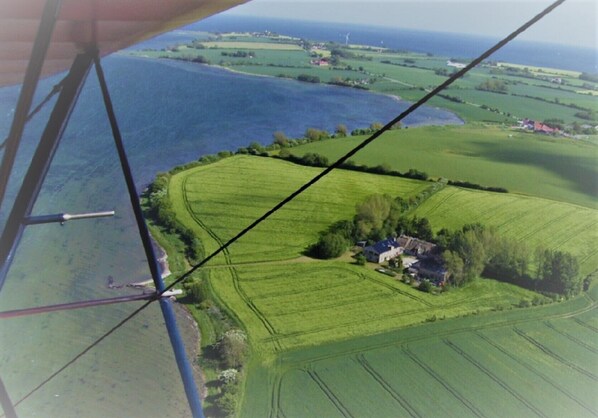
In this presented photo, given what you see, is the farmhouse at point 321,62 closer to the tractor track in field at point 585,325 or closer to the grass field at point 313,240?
the grass field at point 313,240

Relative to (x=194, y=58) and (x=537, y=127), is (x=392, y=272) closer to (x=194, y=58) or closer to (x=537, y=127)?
(x=537, y=127)

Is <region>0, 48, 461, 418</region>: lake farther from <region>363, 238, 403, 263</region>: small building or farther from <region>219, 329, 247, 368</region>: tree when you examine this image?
<region>363, 238, 403, 263</region>: small building

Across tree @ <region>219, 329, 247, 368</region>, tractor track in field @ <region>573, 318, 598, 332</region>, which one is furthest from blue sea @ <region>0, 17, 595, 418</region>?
tractor track in field @ <region>573, 318, 598, 332</region>

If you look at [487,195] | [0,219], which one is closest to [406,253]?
[487,195]

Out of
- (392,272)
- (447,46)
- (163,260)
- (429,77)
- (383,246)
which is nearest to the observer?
(163,260)

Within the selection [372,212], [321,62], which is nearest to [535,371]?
[372,212]

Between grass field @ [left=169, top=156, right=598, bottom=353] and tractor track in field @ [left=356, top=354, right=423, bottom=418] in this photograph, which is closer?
tractor track in field @ [left=356, top=354, right=423, bottom=418]

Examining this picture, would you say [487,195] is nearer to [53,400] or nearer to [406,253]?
[406,253]
